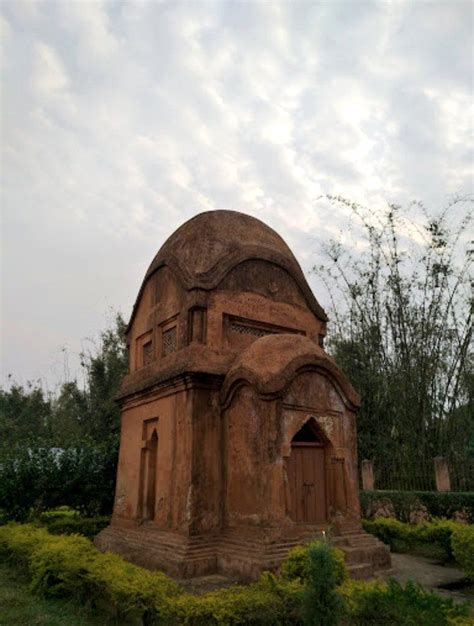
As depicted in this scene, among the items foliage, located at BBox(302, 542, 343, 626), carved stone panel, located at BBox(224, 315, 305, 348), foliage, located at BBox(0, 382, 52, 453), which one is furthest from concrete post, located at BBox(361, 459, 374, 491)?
foliage, located at BBox(0, 382, 52, 453)

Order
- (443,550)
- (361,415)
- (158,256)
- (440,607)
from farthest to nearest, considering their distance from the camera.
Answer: (361,415), (158,256), (443,550), (440,607)

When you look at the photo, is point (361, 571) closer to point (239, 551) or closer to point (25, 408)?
point (239, 551)

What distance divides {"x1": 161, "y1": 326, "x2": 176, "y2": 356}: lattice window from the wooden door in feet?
9.57

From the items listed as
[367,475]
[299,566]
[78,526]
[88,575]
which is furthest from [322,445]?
[367,475]

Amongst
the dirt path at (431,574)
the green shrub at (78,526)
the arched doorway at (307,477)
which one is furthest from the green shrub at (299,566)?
the green shrub at (78,526)

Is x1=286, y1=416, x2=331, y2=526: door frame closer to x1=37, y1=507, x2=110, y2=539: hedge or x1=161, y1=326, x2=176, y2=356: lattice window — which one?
x1=161, y1=326, x2=176, y2=356: lattice window

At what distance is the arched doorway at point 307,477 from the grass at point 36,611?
3.06 m

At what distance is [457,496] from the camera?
1179 cm

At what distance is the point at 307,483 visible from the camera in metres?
7.75

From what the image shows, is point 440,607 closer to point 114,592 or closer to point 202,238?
point 114,592

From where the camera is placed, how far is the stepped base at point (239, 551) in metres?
6.64

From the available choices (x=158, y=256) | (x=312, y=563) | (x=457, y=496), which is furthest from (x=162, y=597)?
(x=457, y=496)

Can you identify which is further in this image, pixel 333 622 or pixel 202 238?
pixel 202 238

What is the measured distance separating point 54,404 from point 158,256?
3060 cm
